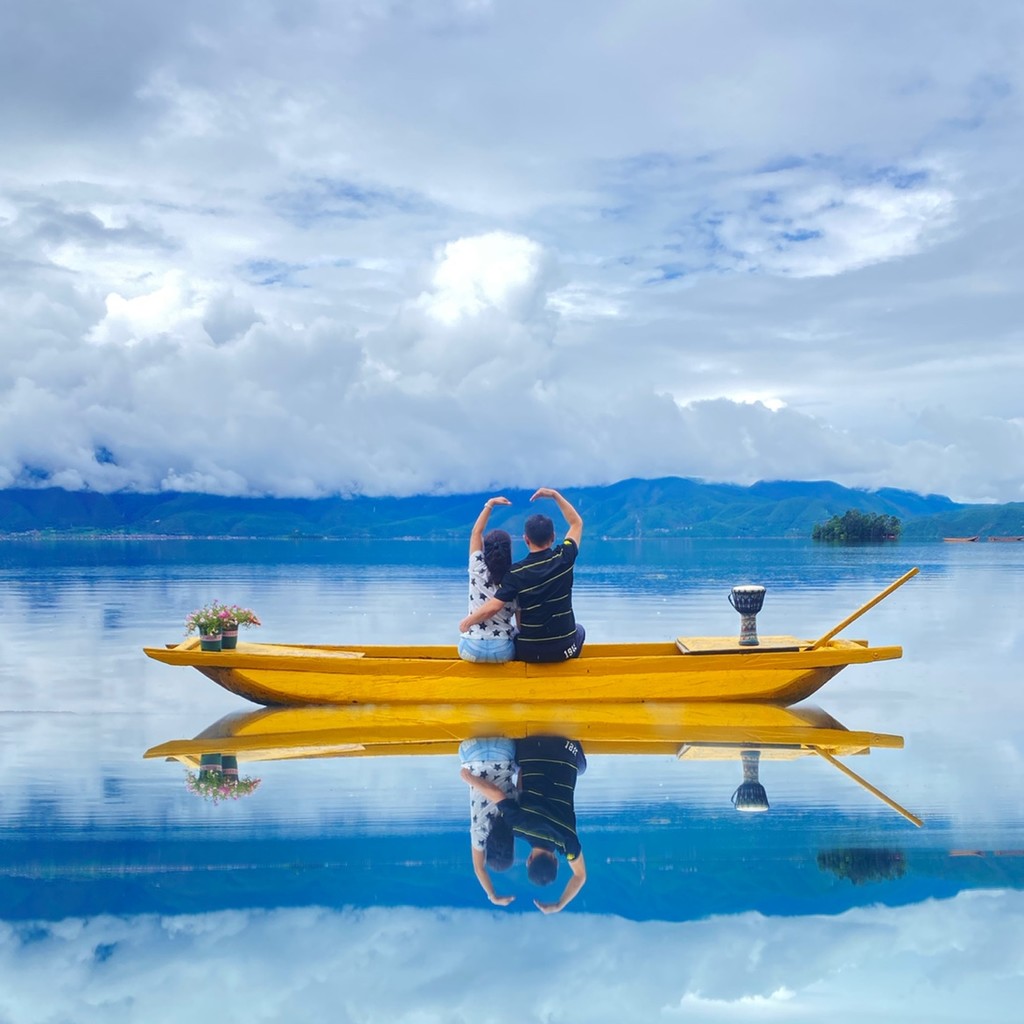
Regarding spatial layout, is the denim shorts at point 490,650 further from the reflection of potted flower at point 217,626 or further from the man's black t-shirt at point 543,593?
the reflection of potted flower at point 217,626

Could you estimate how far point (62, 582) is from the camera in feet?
149

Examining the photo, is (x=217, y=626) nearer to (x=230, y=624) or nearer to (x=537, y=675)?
(x=230, y=624)

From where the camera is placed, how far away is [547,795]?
9.23m

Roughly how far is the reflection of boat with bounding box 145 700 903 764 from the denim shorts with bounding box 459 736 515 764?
6.8 inches

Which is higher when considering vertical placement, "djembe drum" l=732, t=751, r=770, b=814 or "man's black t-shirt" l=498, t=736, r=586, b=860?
"man's black t-shirt" l=498, t=736, r=586, b=860

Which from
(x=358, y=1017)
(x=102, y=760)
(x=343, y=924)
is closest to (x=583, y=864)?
(x=343, y=924)

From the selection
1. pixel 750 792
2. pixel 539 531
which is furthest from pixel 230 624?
pixel 750 792

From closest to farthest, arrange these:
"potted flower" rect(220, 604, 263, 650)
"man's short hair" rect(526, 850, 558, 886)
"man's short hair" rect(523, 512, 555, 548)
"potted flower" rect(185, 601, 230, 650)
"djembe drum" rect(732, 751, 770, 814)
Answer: "man's short hair" rect(526, 850, 558, 886), "djembe drum" rect(732, 751, 770, 814), "man's short hair" rect(523, 512, 555, 548), "potted flower" rect(185, 601, 230, 650), "potted flower" rect(220, 604, 263, 650)

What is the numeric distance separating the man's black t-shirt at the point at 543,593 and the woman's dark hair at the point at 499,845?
4039 mm

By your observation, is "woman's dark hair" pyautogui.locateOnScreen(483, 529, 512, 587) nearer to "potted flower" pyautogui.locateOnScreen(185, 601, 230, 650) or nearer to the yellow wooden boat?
the yellow wooden boat

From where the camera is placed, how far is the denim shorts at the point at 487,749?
10.8m

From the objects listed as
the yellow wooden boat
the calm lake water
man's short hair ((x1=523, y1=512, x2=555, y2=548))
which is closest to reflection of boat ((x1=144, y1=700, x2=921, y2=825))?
the yellow wooden boat

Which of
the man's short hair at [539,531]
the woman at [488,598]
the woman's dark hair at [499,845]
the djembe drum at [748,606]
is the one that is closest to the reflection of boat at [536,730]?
the woman at [488,598]

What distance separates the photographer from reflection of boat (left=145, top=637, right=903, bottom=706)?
12742mm
